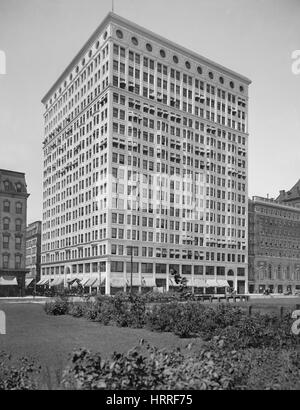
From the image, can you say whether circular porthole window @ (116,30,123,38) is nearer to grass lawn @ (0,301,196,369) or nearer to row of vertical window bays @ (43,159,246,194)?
row of vertical window bays @ (43,159,246,194)

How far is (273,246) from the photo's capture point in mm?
108688

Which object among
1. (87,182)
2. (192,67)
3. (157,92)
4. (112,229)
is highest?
(192,67)

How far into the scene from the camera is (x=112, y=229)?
73.1 m

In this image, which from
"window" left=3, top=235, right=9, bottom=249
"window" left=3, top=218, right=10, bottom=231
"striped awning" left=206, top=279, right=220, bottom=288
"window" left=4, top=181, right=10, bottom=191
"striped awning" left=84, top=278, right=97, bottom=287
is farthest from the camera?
"striped awning" left=206, top=279, right=220, bottom=288

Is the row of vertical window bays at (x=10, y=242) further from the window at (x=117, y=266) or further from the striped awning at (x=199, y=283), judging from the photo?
the striped awning at (x=199, y=283)

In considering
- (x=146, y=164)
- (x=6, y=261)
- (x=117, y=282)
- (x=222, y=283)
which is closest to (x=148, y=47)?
(x=146, y=164)

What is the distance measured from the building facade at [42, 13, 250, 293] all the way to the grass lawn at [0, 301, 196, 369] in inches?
1943

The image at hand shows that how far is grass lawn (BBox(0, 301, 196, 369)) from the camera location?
14047 millimetres

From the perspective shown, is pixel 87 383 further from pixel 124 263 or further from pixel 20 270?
pixel 124 263

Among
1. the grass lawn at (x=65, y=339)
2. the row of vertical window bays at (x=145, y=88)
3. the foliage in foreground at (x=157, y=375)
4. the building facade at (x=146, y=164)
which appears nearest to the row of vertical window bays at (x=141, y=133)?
the building facade at (x=146, y=164)

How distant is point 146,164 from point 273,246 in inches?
1944


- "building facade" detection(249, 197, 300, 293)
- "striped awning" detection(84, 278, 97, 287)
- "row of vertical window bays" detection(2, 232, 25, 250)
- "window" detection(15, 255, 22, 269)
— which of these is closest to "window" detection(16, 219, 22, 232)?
"row of vertical window bays" detection(2, 232, 25, 250)

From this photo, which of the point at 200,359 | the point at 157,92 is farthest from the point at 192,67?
the point at 200,359
